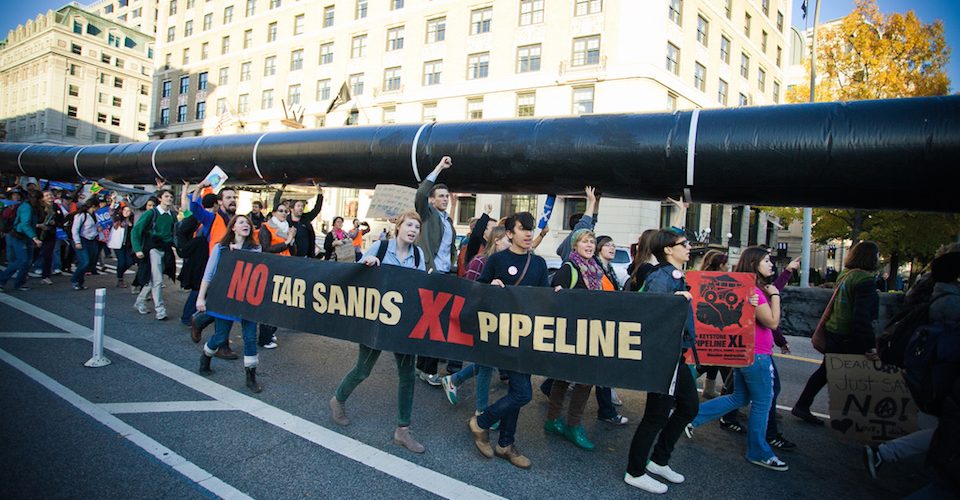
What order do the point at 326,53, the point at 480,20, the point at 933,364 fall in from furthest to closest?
the point at 326,53
the point at 480,20
the point at 933,364

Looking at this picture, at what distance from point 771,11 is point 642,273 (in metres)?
38.0

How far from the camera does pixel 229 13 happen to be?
41.0 meters

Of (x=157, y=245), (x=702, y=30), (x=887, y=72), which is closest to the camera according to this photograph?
(x=157, y=245)

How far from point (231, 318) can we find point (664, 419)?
4001 mm

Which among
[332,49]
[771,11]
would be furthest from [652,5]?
[332,49]

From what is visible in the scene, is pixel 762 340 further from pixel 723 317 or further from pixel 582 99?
pixel 582 99

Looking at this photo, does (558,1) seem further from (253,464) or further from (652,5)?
(253,464)

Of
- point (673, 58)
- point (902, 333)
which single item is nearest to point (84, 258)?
point (902, 333)

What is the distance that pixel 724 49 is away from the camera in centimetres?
2894

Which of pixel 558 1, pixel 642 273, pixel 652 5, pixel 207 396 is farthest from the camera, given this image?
pixel 558 1

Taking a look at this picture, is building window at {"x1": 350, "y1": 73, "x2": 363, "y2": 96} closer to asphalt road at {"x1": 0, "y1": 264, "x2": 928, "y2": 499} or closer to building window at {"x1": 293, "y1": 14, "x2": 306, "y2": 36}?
building window at {"x1": 293, "y1": 14, "x2": 306, "y2": 36}

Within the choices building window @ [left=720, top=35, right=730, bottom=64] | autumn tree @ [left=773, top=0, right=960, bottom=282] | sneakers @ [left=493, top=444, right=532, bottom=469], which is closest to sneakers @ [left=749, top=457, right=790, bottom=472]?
sneakers @ [left=493, top=444, right=532, bottom=469]

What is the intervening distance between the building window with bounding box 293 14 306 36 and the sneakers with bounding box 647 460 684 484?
39103mm

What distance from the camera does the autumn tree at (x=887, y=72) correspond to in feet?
55.0
